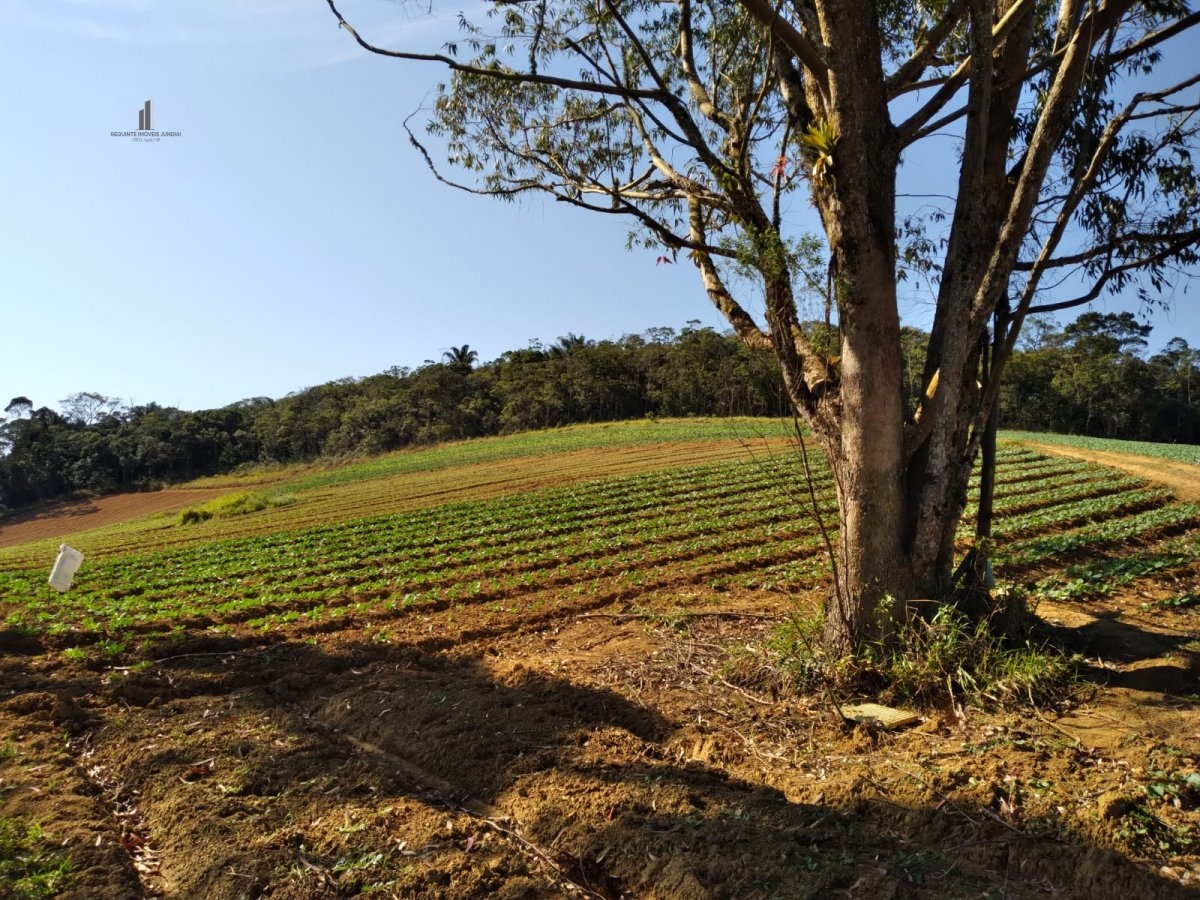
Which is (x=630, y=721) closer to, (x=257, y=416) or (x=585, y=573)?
(x=585, y=573)

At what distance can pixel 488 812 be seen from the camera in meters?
3.94

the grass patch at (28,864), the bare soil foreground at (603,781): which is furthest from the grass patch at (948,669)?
the grass patch at (28,864)

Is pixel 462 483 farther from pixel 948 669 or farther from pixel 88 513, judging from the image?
pixel 88 513

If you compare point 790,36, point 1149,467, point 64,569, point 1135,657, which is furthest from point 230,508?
point 1149,467

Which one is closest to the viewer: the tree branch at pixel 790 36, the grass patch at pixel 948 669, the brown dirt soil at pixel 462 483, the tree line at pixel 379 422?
the tree branch at pixel 790 36

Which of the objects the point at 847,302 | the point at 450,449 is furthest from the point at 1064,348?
the point at 847,302

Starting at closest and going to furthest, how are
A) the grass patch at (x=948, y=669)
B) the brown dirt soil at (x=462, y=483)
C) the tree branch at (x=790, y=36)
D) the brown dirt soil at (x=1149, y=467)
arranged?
the tree branch at (x=790, y=36), the grass patch at (x=948, y=669), the brown dirt soil at (x=1149, y=467), the brown dirt soil at (x=462, y=483)

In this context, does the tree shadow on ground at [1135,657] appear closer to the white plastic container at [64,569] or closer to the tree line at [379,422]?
the white plastic container at [64,569]

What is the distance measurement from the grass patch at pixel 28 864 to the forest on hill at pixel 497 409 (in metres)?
43.4

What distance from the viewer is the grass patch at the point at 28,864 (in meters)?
3.18

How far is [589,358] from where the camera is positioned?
66625 mm

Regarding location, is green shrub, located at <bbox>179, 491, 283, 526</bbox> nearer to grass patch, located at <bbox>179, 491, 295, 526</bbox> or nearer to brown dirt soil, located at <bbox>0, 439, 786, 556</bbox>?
grass patch, located at <bbox>179, 491, 295, 526</bbox>

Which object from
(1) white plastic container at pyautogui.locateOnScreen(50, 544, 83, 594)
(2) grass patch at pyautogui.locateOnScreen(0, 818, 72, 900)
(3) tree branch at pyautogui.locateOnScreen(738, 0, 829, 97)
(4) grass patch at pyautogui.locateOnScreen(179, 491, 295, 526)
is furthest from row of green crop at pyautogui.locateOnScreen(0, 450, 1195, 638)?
(4) grass patch at pyautogui.locateOnScreen(179, 491, 295, 526)

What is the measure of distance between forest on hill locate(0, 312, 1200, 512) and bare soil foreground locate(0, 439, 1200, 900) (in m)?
40.9
